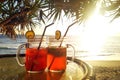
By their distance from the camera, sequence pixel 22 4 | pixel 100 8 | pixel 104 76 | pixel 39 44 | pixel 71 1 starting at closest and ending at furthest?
1. pixel 39 44
2. pixel 71 1
3. pixel 22 4
4. pixel 100 8
5. pixel 104 76

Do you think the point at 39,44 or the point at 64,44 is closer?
the point at 39,44

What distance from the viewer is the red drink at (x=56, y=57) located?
79.5 inches

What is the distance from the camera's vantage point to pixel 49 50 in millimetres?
2033

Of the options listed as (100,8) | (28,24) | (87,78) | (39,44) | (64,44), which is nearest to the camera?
(87,78)

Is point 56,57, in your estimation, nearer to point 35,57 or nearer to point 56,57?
point 56,57

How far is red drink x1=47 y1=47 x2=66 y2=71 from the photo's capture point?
2.02 m

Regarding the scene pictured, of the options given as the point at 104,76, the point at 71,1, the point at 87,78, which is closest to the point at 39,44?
the point at 87,78

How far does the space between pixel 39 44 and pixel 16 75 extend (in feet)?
0.87

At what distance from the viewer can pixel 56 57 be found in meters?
2.04

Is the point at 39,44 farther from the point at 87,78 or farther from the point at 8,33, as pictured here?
the point at 8,33

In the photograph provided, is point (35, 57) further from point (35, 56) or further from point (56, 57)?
point (56, 57)

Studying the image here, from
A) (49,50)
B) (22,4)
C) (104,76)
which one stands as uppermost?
(22,4)

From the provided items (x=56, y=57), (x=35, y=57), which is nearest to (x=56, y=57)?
(x=56, y=57)

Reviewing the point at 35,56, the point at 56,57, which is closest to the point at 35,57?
the point at 35,56
